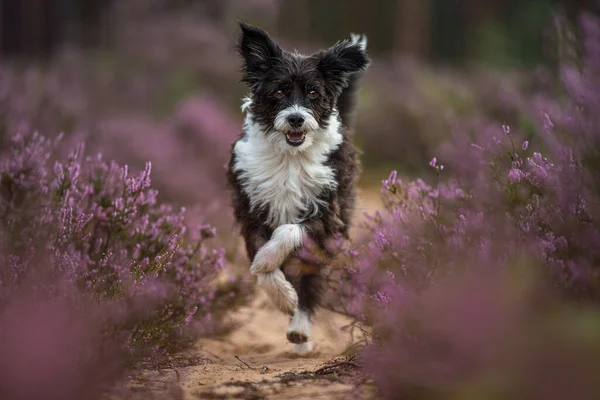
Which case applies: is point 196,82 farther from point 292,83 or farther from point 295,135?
point 295,135

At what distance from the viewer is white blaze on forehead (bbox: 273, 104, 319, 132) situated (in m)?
4.90

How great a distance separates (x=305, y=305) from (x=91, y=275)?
1.63 metres

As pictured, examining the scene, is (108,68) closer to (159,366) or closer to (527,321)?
(159,366)

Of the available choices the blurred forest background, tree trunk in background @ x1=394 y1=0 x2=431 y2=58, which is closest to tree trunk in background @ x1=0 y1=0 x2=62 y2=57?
the blurred forest background

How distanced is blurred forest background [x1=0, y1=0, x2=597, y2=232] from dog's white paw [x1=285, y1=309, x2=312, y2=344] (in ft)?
6.22

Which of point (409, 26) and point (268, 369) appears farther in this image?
point (409, 26)

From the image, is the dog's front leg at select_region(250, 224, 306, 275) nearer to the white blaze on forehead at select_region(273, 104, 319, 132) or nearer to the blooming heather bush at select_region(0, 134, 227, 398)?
the blooming heather bush at select_region(0, 134, 227, 398)

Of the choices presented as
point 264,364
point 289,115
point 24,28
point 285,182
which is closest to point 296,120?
point 289,115

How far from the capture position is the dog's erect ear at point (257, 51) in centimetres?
518

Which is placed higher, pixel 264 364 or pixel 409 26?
pixel 409 26

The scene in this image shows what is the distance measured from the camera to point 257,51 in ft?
A: 17.1

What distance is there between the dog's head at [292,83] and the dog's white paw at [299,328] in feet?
3.93

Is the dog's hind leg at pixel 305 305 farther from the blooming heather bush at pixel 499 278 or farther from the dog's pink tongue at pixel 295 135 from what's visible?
the dog's pink tongue at pixel 295 135

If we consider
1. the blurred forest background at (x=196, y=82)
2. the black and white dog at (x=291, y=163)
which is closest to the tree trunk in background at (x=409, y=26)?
the blurred forest background at (x=196, y=82)
